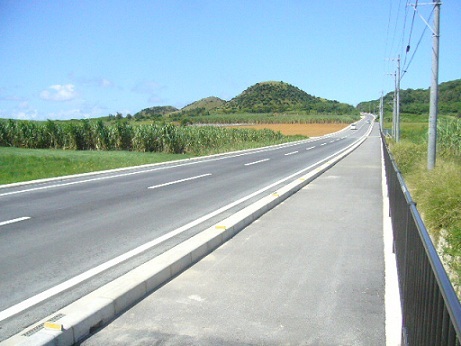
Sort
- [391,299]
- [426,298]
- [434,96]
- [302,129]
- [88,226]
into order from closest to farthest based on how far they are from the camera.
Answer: [426,298], [391,299], [88,226], [434,96], [302,129]

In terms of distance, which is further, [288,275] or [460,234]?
[460,234]

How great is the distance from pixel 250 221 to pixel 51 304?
14.8ft

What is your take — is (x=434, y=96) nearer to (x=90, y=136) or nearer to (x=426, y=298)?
(x=426, y=298)

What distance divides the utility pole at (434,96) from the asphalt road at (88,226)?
4.62 metres

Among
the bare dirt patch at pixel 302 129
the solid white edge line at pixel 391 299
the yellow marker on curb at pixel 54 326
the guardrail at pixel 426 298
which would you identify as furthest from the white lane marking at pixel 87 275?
the bare dirt patch at pixel 302 129

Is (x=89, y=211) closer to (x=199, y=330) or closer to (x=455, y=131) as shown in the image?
(x=199, y=330)

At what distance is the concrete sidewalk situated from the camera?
165 inches

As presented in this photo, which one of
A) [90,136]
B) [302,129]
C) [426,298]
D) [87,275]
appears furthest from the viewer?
[302,129]

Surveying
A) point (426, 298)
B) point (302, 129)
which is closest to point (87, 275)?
point (426, 298)

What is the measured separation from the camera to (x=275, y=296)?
16.7 ft

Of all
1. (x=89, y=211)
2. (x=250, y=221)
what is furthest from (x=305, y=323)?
(x=89, y=211)

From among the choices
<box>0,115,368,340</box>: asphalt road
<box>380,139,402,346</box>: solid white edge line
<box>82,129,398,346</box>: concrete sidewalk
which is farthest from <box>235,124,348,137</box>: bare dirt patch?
<box>380,139,402,346</box>: solid white edge line

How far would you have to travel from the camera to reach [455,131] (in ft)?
83.7

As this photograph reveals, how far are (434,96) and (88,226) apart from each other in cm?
1041
